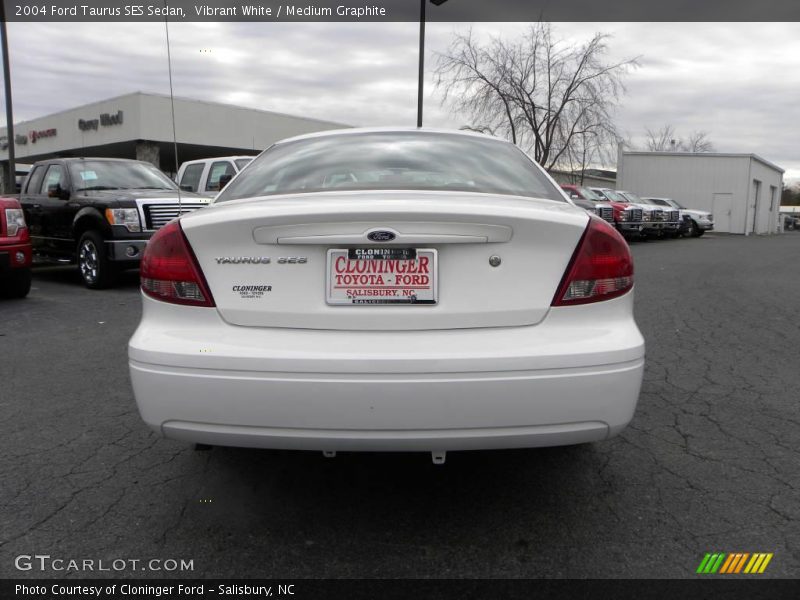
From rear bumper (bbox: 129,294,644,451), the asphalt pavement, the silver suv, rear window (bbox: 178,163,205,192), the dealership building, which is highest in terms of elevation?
the dealership building

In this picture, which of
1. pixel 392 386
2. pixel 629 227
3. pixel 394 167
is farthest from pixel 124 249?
pixel 629 227

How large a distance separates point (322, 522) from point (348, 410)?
675mm

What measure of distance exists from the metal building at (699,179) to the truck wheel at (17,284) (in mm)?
37170

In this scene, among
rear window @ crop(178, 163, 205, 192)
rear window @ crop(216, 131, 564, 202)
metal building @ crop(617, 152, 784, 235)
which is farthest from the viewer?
metal building @ crop(617, 152, 784, 235)

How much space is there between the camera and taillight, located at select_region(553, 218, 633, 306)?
8.00ft

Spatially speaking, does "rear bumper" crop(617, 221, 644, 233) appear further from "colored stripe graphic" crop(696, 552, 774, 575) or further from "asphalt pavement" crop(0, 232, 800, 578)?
"colored stripe graphic" crop(696, 552, 774, 575)

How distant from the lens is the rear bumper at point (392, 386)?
2.26 meters

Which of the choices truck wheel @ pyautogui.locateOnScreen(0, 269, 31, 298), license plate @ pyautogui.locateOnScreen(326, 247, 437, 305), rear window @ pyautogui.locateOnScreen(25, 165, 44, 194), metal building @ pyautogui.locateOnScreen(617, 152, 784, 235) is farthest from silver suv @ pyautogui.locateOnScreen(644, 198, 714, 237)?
license plate @ pyautogui.locateOnScreen(326, 247, 437, 305)

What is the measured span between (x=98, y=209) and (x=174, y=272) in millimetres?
7129

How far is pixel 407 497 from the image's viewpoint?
2.92 m

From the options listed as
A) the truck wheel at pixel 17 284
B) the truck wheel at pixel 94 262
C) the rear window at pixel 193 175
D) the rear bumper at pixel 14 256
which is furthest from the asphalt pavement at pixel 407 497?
the rear window at pixel 193 175

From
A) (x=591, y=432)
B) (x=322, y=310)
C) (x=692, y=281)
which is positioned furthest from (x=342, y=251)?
(x=692, y=281)

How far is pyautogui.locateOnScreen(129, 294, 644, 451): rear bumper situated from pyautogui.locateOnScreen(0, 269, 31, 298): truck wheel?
665 cm

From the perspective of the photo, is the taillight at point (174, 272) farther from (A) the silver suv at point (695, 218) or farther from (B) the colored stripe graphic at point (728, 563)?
(A) the silver suv at point (695, 218)
